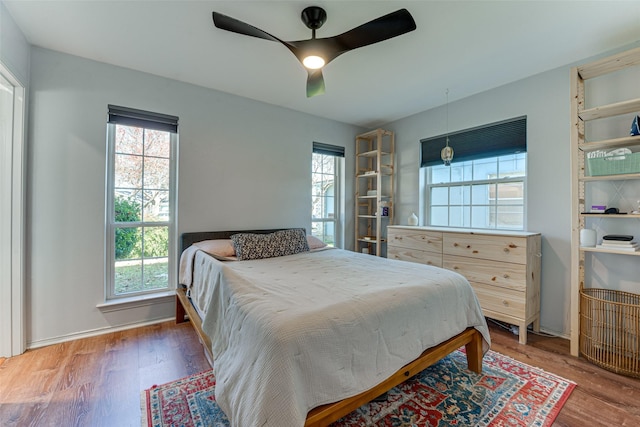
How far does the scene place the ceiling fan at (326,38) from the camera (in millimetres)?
1537

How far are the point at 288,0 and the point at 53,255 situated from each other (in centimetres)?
270

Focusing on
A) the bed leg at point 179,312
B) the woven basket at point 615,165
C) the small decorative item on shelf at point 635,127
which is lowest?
the bed leg at point 179,312

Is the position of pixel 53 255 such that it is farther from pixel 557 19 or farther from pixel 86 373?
pixel 557 19

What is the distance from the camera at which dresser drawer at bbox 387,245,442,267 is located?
9.77 ft

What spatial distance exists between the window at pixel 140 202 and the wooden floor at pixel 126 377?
0.51 m

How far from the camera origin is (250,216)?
329 centimetres

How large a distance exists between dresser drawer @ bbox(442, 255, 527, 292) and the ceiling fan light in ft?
7.20

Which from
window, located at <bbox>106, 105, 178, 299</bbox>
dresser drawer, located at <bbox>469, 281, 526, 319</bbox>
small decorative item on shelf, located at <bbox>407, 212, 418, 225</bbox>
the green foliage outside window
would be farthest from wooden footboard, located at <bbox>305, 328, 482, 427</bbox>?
the green foliage outside window

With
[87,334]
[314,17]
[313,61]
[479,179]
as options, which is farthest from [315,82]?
[87,334]

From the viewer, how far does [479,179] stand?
328 cm

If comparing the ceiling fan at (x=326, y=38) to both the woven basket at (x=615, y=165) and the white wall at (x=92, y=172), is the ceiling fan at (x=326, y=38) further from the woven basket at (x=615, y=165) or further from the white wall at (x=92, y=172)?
the woven basket at (x=615, y=165)

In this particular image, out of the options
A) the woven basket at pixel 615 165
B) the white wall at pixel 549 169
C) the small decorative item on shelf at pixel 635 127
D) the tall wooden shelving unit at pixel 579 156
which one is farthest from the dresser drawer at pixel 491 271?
the small decorative item on shelf at pixel 635 127

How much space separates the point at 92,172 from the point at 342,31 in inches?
95.4

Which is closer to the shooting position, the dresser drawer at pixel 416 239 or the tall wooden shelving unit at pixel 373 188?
the dresser drawer at pixel 416 239
